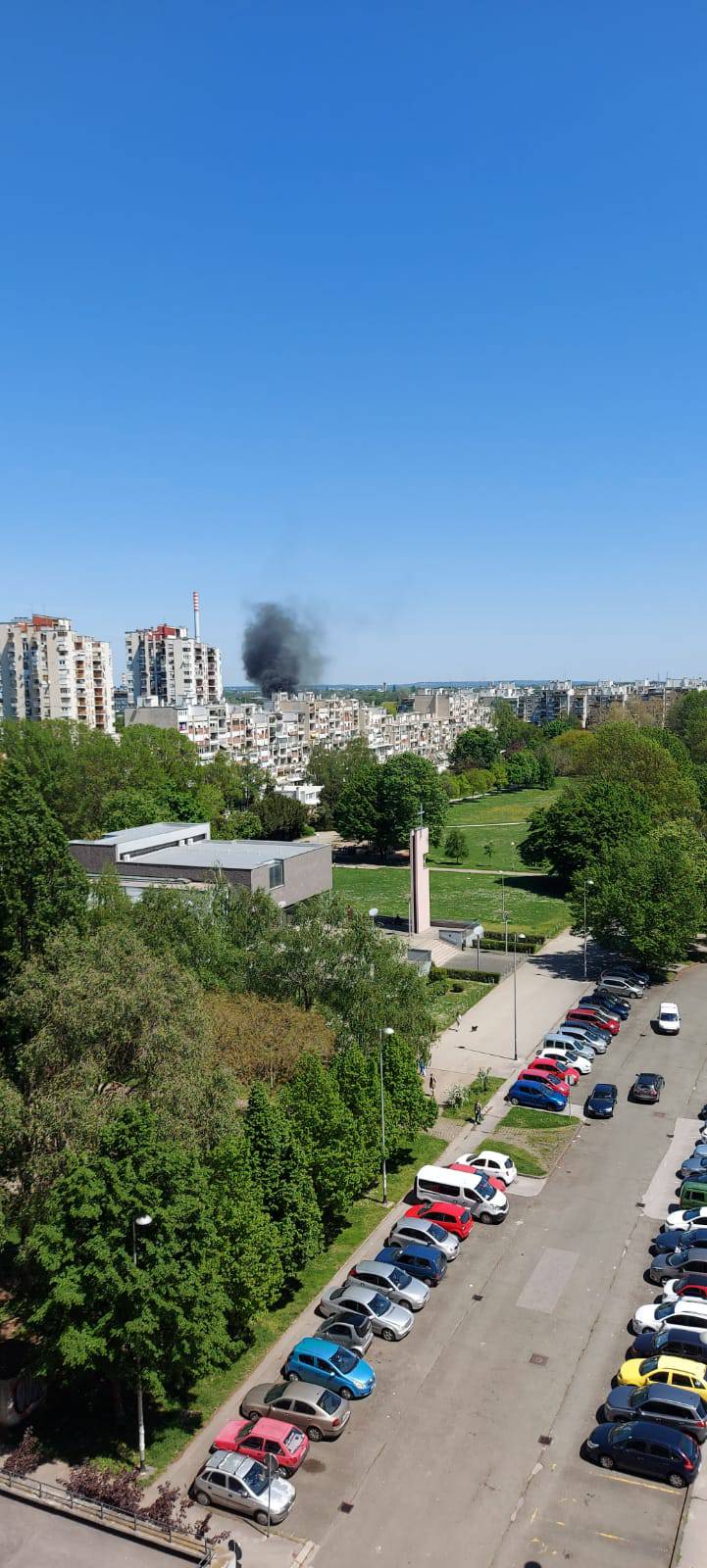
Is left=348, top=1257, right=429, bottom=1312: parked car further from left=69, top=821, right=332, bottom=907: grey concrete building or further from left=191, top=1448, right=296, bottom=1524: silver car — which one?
left=69, top=821, right=332, bottom=907: grey concrete building

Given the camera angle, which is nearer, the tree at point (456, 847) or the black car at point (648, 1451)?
the black car at point (648, 1451)

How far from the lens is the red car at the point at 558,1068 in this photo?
34.3 meters

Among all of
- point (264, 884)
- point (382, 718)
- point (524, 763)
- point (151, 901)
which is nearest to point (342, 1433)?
point (151, 901)

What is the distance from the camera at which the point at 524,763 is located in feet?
443

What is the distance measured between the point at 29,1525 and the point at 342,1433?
17.3 ft

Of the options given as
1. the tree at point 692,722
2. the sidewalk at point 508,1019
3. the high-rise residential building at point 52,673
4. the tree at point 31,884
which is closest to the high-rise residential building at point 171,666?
the high-rise residential building at point 52,673

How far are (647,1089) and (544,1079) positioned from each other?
3.29m

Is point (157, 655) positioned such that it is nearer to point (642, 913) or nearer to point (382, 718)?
point (382, 718)

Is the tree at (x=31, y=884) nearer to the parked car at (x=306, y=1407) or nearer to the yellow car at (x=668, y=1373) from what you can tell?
the parked car at (x=306, y=1407)

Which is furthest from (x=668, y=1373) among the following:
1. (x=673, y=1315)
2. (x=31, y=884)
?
(x=31, y=884)

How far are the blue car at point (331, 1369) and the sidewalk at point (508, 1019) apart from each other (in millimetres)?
14218

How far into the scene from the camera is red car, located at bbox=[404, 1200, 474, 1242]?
24391mm

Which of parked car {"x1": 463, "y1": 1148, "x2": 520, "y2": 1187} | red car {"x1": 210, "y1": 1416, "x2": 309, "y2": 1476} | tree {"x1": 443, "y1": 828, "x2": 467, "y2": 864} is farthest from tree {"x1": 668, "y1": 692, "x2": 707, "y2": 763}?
red car {"x1": 210, "y1": 1416, "x2": 309, "y2": 1476}

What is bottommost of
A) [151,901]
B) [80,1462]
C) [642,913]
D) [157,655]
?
[80,1462]
